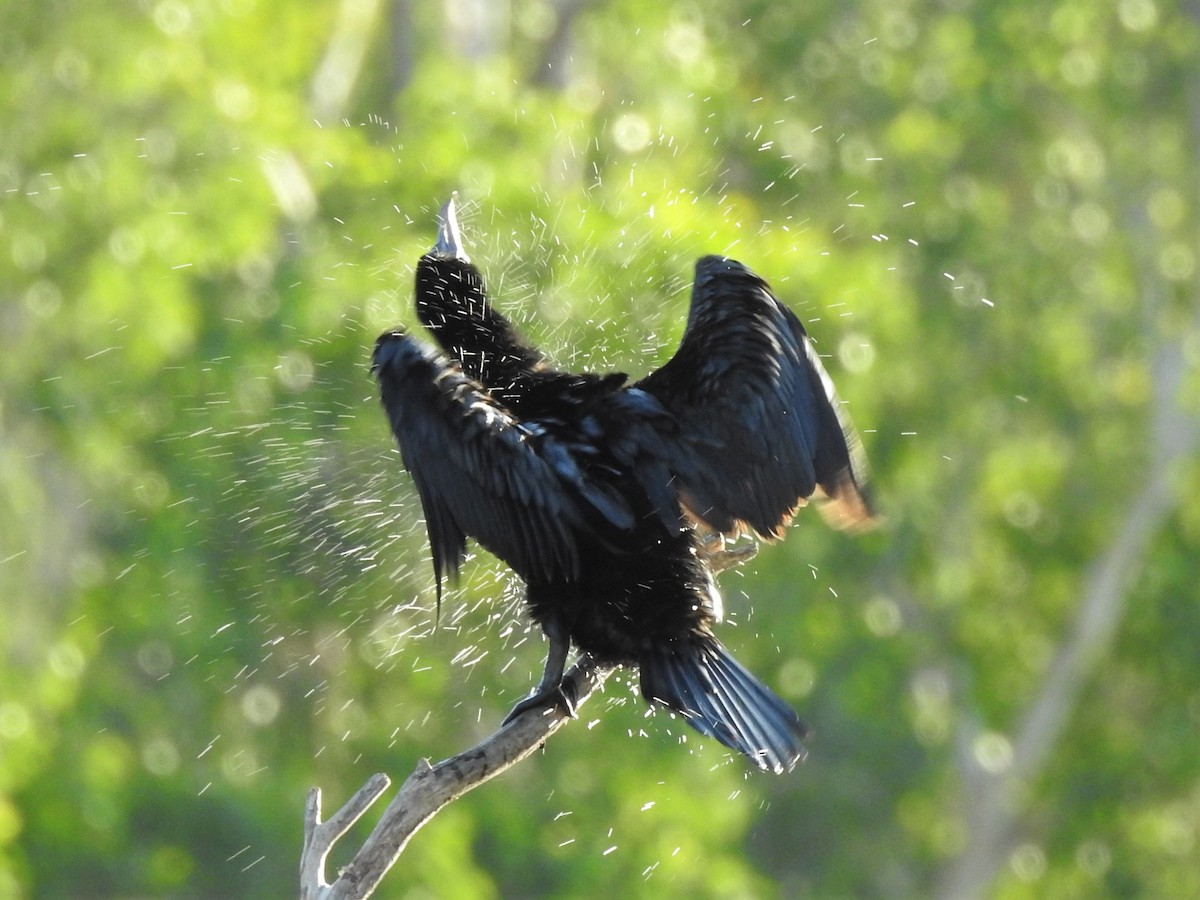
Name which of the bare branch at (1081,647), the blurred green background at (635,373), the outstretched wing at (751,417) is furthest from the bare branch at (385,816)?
the bare branch at (1081,647)

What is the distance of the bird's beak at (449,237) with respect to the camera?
17.2 feet

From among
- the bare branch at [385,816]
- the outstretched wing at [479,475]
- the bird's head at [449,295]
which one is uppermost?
the bird's head at [449,295]

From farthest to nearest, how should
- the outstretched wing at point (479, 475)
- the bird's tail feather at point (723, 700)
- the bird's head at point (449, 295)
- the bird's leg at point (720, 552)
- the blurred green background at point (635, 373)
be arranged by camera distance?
the blurred green background at point (635, 373) → the bird's head at point (449, 295) → the bird's leg at point (720, 552) → the outstretched wing at point (479, 475) → the bird's tail feather at point (723, 700)

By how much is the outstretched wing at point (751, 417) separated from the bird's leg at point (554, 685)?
43cm

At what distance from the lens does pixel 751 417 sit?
4.62 m

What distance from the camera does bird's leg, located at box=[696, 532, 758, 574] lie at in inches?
186

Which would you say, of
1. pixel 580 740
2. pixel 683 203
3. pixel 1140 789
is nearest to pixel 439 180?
pixel 683 203

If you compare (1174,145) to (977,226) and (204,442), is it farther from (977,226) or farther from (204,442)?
(204,442)

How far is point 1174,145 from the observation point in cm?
1548

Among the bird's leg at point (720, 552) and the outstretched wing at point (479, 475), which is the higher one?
the outstretched wing at point (479, 475)

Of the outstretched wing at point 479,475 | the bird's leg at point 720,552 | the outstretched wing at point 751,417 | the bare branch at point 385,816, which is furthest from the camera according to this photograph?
the bird's leg at point 720,552

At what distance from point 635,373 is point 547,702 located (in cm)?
438

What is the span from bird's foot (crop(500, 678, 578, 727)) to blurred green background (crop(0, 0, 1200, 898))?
168 inches

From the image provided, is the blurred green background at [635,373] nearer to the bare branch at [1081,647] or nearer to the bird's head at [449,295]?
the bare branch at [1081,647]
